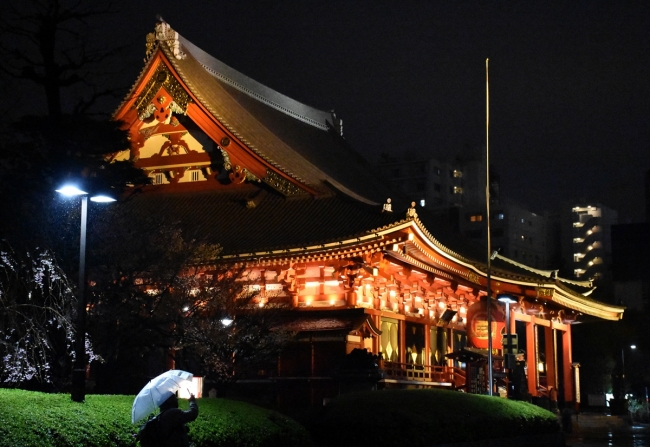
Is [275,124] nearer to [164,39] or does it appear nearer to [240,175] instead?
[164,39]

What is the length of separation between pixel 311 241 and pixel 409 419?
12.3 metres

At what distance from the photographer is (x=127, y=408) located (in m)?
15.5

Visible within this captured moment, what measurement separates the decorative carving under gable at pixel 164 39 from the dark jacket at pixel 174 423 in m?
27.5

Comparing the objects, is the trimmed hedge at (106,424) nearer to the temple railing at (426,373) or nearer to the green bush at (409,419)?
the green bush at (409,419)

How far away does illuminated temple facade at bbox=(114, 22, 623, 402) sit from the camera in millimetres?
32125

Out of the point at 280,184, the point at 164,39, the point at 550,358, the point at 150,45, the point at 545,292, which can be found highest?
the point at 164,39

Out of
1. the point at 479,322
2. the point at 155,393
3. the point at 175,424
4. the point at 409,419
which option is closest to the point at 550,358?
the point at 479,322

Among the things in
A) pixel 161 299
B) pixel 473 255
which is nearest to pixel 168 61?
pixel 161 299

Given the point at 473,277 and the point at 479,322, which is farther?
the point at 473,277

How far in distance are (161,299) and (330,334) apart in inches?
336

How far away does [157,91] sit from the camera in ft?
123

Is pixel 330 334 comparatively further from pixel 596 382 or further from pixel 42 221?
pixel 596 382

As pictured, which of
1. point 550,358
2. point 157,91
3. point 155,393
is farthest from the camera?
point 550,358

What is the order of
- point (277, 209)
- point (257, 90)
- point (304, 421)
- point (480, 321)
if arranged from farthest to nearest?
1. point (257, 90)
2. point (480, 321)
3. point (277, 209)
4. point (304, 421)
